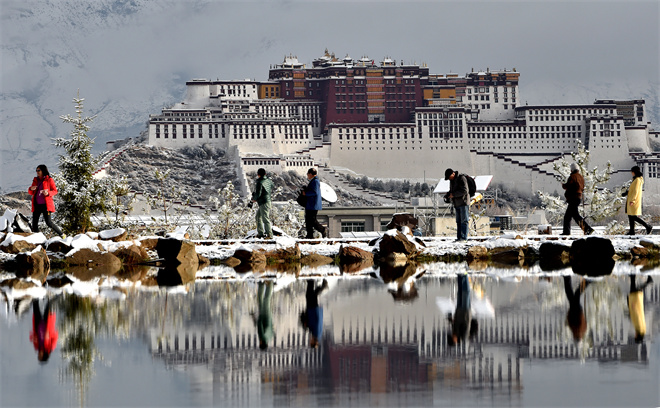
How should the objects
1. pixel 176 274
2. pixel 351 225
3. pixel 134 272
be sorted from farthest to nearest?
pixel 351 225, pixel 134 272, pixel 176 274

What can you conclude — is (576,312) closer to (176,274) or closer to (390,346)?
(390,346)

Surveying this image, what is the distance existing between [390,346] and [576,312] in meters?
1.47

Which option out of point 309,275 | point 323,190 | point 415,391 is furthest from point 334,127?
point 415,391

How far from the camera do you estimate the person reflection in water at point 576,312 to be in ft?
16.2

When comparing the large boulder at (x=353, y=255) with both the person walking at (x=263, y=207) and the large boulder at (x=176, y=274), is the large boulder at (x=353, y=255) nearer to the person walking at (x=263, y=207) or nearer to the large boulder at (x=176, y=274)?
the person walking at (x=263, y=207)

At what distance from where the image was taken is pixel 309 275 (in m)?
8.93

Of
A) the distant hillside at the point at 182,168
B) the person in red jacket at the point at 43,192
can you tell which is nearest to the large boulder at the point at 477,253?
the person in red jacket at the point at 43,192

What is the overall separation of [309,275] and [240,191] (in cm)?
6761

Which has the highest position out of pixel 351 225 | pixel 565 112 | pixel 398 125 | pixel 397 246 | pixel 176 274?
pixel 565 112

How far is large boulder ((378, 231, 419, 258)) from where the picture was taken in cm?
1086

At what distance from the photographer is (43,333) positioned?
17.1 ft

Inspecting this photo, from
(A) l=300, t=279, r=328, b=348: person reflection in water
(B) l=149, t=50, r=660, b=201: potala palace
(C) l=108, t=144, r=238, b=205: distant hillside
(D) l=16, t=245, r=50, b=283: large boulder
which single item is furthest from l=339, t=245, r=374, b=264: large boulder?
(B) l=149, t=50, r=660, b=201: potala palace

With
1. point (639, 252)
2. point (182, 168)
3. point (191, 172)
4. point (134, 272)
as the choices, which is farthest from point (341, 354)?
point (182, 168)

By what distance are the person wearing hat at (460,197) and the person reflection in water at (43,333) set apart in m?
5.63
